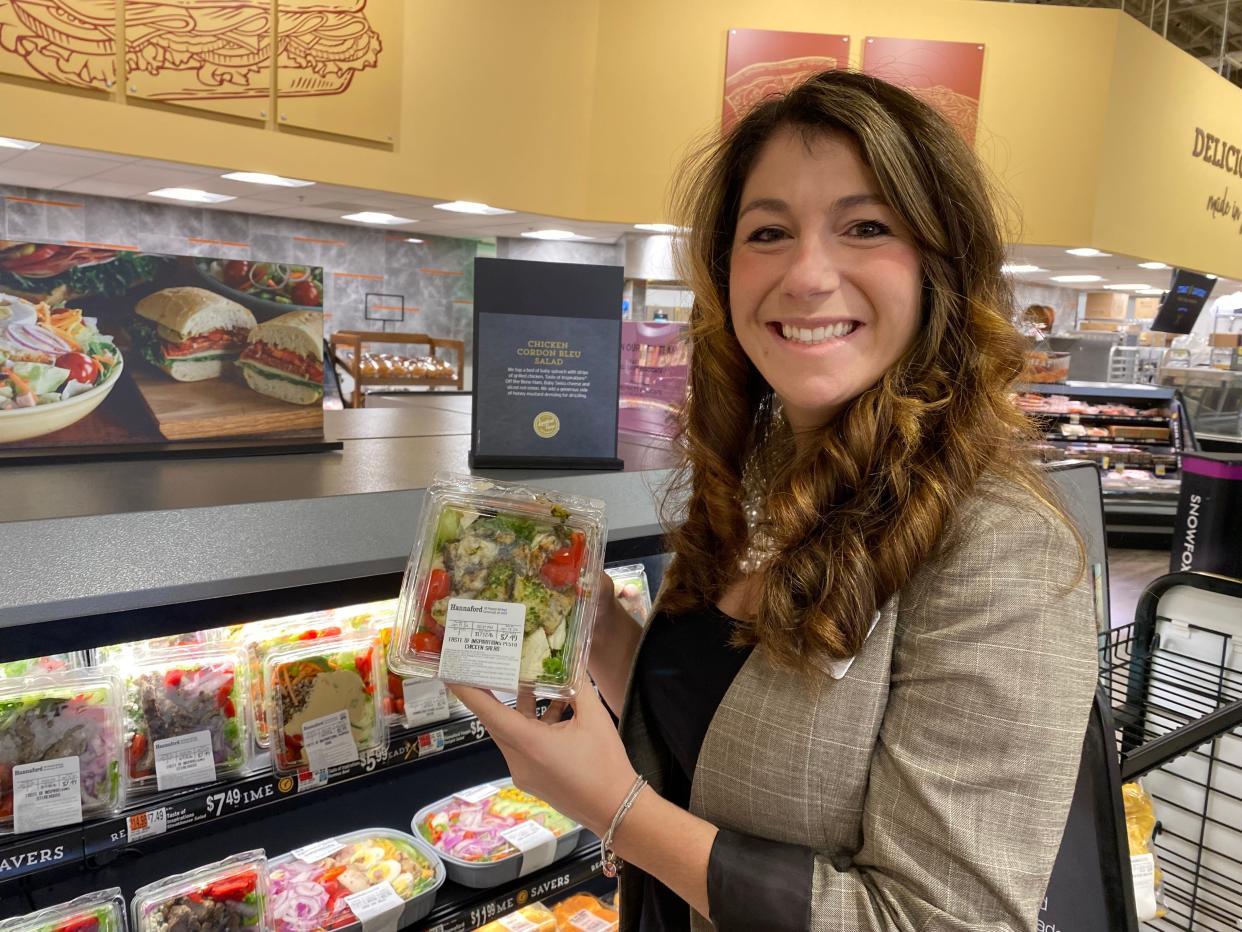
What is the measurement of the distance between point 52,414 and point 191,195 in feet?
18.0

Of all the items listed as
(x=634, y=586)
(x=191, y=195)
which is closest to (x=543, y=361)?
(x=634, y=586)

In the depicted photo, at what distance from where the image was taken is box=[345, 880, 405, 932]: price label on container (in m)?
1.62

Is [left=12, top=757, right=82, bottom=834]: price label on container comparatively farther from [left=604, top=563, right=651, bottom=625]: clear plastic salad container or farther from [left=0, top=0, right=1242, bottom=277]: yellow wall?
[left=0, top=0, right=1242, bottom=277]: yellow wall

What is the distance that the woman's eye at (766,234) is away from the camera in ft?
3.88

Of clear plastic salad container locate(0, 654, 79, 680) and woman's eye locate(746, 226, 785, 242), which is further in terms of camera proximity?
clear plastic salad container locate(0, 654, 79, 680)

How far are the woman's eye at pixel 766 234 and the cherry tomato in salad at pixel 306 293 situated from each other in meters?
0.73

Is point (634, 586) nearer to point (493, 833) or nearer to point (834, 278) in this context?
point (493, 833)

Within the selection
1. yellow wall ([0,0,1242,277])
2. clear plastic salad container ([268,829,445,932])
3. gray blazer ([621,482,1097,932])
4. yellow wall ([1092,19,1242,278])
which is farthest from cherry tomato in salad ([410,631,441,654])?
yellow wall ([1092,19,1242,278])

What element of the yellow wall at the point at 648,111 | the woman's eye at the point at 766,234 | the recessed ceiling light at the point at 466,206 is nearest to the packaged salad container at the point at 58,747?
Answer: the woman's eye at the point at 766,234

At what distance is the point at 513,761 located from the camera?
1073 mm

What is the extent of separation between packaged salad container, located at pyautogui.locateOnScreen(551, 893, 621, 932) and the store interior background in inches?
48.2

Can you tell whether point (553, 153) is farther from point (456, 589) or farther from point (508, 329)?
point (456, 589)

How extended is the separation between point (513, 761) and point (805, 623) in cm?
39

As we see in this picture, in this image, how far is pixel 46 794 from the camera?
1311 mm
